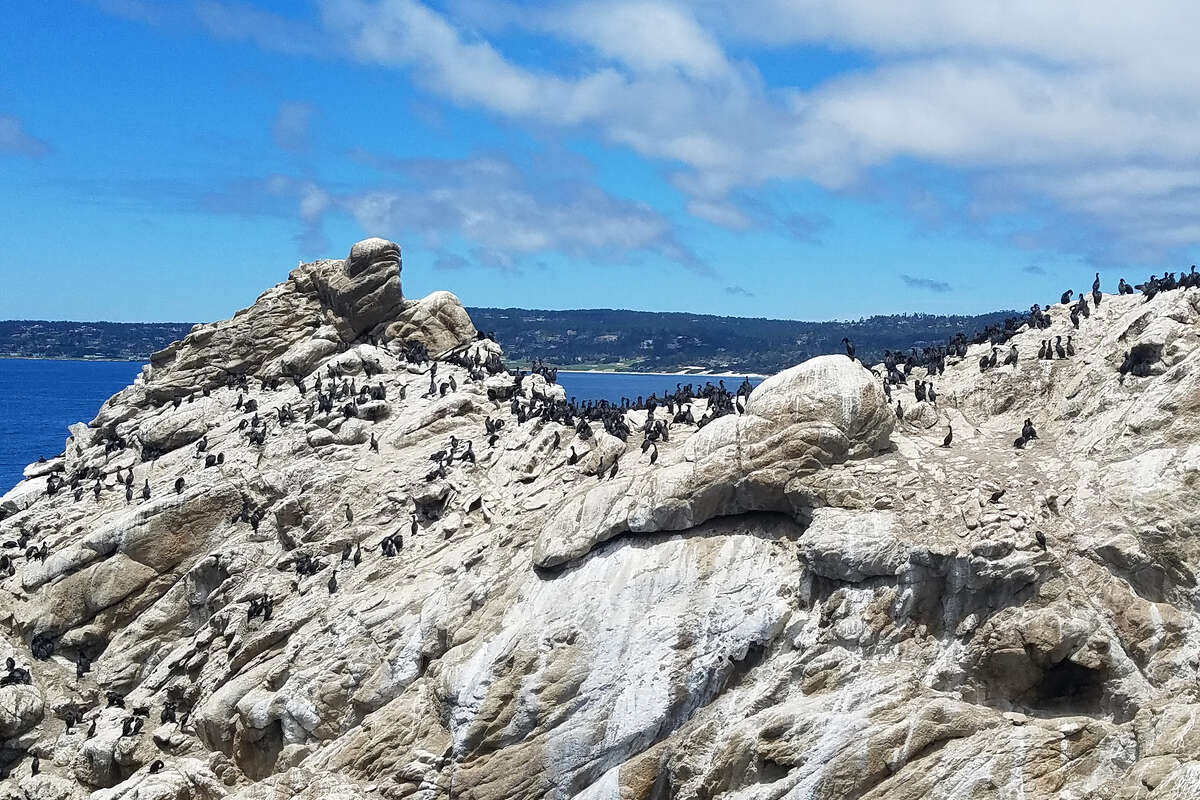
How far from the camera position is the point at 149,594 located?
46344 millimetres

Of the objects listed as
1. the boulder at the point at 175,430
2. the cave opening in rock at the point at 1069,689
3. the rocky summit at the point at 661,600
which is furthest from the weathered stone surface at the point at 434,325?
the cave opening in rock at the point at 1069,689

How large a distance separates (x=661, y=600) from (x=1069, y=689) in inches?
443

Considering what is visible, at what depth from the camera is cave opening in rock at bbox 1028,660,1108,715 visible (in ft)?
97.9

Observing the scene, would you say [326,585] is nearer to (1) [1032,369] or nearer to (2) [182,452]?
(2) [182,452]

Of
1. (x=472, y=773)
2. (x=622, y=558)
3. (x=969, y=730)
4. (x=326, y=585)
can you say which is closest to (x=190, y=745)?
(x=326, y=585)

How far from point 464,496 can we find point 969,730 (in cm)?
2089

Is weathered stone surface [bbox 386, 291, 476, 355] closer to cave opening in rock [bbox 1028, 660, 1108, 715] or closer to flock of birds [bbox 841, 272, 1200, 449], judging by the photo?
flock of birds [bbox 841, 272, 1200, 449]

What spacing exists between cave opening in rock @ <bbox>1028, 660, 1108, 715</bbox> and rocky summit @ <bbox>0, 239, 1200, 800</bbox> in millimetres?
78

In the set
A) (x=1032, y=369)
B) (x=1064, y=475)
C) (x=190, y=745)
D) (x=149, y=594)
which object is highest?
(x=1032, y=369)

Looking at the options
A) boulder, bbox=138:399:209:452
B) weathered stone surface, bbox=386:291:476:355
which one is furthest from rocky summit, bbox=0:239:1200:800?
weathered stone surface, bbox=386:291:476:355

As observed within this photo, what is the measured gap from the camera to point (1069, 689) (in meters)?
30.4

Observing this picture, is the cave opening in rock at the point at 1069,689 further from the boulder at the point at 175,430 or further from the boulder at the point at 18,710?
the boulder at the point at 175,430

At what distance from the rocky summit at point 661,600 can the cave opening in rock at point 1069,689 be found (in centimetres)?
8

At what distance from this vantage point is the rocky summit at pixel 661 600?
29891mm
